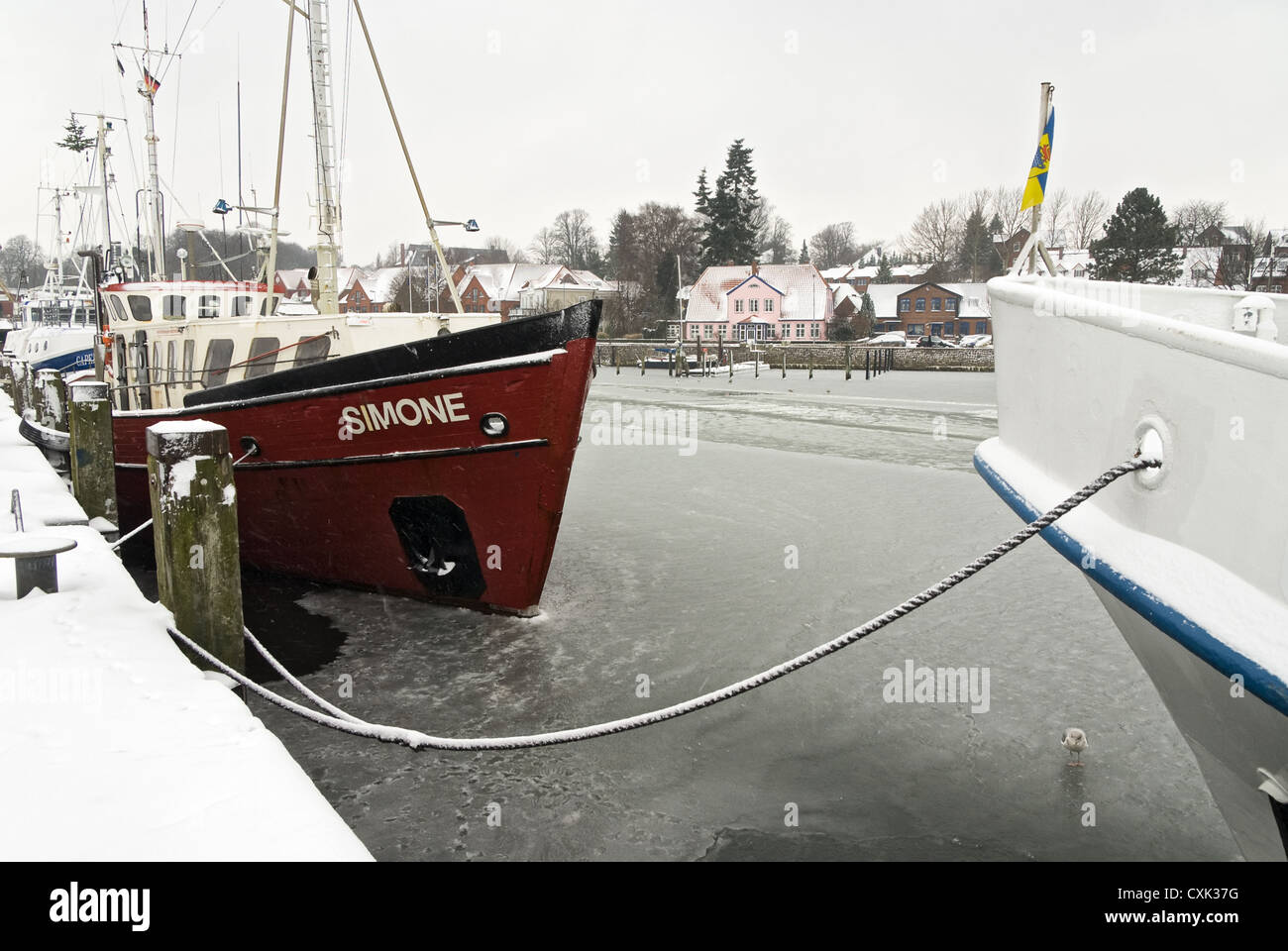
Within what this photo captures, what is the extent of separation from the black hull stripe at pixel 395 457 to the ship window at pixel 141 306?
4.19m

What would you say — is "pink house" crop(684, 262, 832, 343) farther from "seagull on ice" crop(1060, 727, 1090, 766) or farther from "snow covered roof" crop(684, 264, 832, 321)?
"seagull on ice" crop(1060, 727, 1090, 766)

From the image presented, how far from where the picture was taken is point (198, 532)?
13.9ft


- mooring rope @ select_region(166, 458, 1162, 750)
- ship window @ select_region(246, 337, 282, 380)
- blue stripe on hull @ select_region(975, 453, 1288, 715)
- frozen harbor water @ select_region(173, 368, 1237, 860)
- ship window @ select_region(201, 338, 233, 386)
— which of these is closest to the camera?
blue stripe on hull @ select_region(975, 453, 1288, 715)

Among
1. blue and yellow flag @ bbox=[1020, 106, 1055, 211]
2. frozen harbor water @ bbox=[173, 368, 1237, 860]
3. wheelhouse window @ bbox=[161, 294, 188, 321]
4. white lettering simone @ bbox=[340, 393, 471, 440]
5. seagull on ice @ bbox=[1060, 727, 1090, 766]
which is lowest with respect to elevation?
frozen harbor water @ bbox=[173, 368, 1237, 860]

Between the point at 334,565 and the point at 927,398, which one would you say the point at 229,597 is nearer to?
the point at 334,565

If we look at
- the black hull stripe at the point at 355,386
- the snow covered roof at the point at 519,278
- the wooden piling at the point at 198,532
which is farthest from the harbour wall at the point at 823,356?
the wooden piling at the point at 198,532

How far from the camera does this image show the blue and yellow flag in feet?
20.0

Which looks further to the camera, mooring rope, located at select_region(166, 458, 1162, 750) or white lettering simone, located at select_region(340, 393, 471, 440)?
white lettering simone, located at select_region(340, 393, 471, 440)

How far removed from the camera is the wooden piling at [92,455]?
8.26 meters

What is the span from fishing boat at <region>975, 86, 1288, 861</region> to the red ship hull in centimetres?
386

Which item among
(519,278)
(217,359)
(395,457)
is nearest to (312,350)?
(217,359)

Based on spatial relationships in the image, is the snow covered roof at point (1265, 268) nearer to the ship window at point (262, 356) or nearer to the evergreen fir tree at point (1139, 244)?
the evergreen fir tree at point (1139, 244)

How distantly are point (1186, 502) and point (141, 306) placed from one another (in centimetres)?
1173

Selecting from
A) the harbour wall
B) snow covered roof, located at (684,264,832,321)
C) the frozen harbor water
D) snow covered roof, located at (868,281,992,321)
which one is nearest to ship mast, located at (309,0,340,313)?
the frozen harbor water
